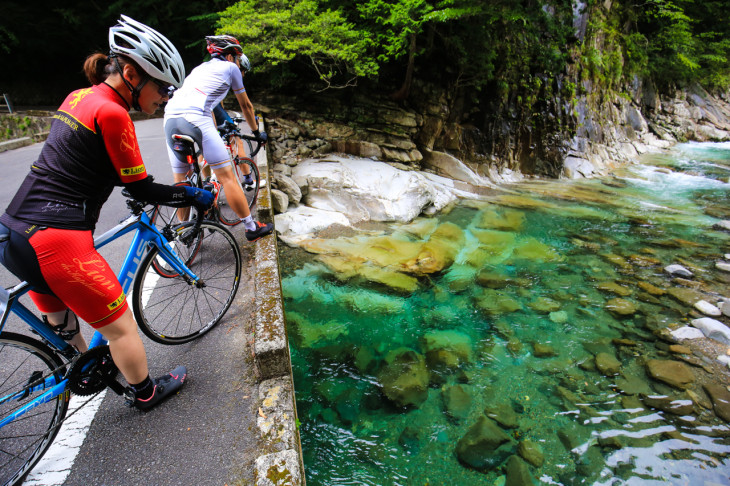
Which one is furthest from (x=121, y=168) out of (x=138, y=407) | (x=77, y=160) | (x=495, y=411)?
(x=495, y=411)

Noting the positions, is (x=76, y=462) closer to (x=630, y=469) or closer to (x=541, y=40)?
(x=630, y=469)

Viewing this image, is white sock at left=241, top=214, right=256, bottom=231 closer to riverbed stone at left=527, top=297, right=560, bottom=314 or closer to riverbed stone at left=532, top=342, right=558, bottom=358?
riverbed stone at left=532, top=342, right=558, bottom=358

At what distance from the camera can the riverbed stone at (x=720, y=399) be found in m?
3.91

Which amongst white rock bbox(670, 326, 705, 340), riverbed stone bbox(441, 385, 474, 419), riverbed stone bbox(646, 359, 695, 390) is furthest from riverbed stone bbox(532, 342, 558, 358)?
white rock bbox(670, 326, 705, 340)

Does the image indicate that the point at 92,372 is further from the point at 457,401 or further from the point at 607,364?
the point at 607,364

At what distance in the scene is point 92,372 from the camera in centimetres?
227

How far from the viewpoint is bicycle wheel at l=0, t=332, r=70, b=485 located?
6.65 feet

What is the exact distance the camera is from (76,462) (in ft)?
7.08

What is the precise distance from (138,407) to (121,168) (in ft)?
5.50

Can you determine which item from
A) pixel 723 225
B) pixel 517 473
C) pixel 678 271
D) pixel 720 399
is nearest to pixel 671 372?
pixel 720 399

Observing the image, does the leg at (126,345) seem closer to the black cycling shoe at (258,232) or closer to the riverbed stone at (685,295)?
the black cycling shoe at (258,232)

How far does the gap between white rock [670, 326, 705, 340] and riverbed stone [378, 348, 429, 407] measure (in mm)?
3899

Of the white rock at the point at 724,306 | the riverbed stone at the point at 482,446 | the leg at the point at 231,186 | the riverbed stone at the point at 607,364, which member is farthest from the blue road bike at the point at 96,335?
the white rock at the point at 724,306

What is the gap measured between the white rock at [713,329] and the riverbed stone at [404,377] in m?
4.37
